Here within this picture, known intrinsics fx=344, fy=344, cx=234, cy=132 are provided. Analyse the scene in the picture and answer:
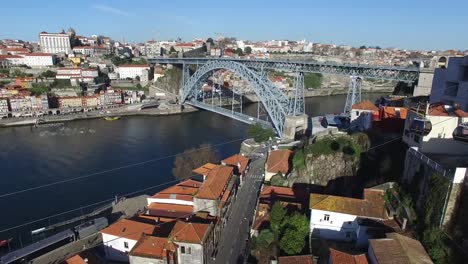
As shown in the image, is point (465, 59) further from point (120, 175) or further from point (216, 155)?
point (120, 175)

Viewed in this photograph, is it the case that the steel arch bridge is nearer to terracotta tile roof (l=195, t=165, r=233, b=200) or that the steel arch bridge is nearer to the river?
the river

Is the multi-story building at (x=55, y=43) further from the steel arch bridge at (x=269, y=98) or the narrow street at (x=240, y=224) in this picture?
the narrow street at (x=240, y=224)

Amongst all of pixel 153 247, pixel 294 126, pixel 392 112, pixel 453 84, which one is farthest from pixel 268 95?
pixel 153 247

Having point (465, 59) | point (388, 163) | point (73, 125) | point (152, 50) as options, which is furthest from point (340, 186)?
point (152, 50)

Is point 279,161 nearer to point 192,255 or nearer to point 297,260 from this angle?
point 192,255

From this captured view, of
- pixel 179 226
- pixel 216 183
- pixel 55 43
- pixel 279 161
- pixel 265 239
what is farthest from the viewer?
pixel 55 43

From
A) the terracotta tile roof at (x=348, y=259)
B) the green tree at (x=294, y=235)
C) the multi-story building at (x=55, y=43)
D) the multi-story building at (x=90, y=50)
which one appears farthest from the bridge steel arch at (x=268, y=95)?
the multi-story building at (x=55, y=43)
